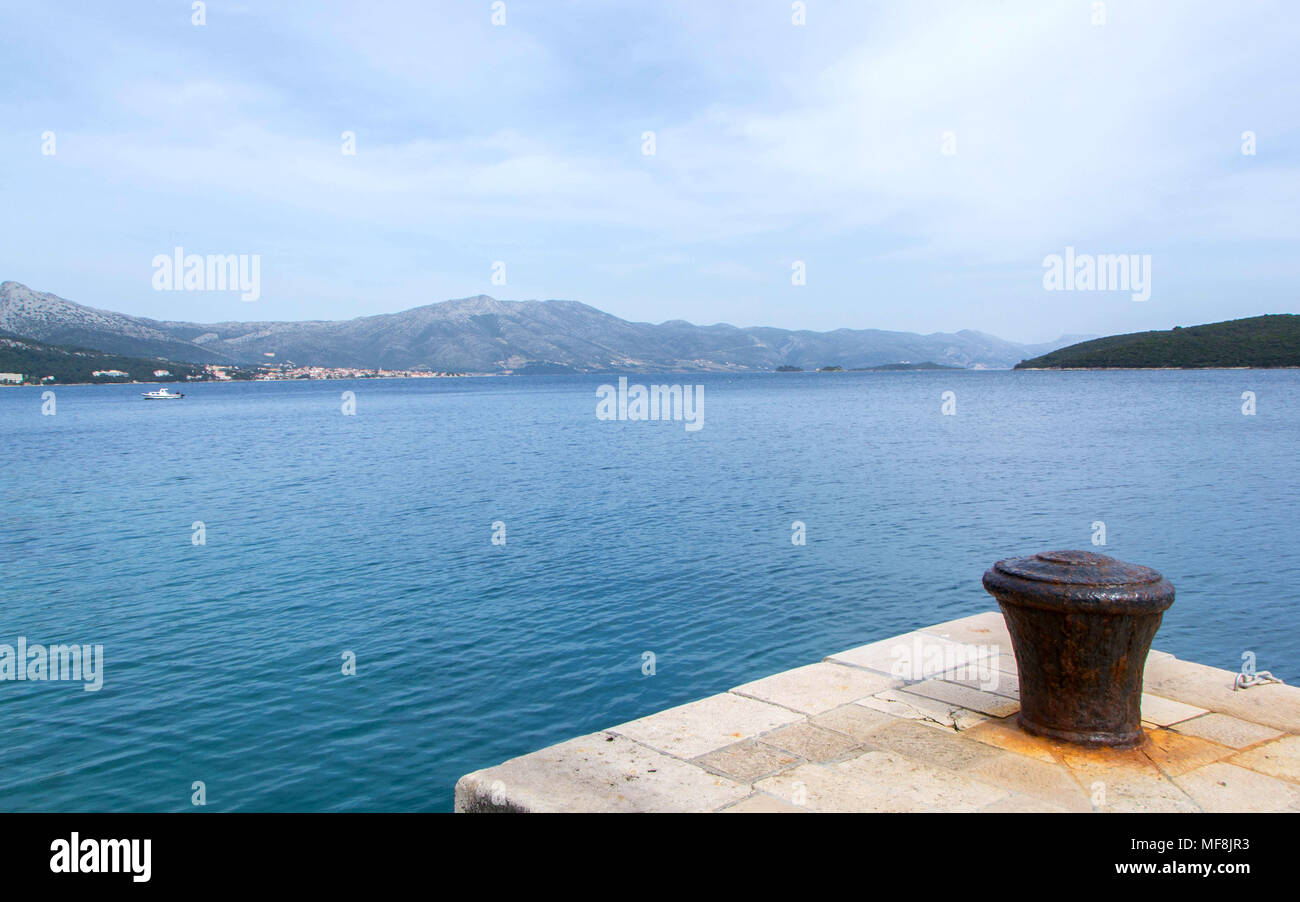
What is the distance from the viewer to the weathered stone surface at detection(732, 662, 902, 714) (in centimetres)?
760

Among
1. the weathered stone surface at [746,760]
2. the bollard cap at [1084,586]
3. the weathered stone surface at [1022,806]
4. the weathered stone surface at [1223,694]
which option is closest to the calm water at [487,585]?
the weathered stone surface at [746,760]

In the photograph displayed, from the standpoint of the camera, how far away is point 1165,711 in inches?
278

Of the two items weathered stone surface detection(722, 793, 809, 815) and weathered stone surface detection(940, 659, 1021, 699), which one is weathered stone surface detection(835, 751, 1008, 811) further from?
weathered stone surface detection(940, 659, 1021, 699)

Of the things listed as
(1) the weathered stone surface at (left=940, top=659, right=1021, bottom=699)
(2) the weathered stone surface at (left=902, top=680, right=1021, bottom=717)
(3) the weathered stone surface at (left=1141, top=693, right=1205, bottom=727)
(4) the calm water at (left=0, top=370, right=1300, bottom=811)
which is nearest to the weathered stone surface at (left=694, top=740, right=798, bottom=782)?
(2) the weathered stone surface at (left=902, top=680, right=1021, bottom=717)

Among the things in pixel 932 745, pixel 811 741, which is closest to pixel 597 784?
pixel 811 741

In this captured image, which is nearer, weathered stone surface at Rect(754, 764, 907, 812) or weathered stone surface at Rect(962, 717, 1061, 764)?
weathered stone surface at Rect(754, 764, 907, 812)

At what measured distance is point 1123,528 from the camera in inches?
806

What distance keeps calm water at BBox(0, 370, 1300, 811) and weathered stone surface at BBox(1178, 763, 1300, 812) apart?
5.98 metres

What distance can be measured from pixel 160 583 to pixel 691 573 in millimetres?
10411

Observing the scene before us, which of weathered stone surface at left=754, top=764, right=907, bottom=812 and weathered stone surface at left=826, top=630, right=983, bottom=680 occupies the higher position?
weathered stone surface at left=826, top=630, right=983, bottom=680

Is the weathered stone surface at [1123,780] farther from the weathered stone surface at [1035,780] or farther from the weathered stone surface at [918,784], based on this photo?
the weathered stone surface at [918,784]

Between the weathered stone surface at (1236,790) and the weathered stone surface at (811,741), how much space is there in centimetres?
223

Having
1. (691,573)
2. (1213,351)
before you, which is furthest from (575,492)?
(1213,351)

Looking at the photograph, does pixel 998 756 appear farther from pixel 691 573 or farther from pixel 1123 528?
pixel 1123 528
